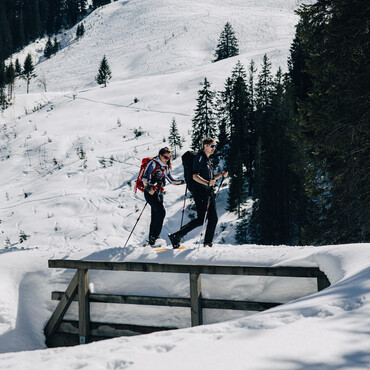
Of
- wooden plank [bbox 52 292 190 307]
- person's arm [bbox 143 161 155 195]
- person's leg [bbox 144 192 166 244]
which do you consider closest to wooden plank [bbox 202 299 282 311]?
wooden plank [bbox 52 292 190 307]

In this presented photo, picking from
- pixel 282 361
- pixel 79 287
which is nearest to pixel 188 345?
pixel 282 361

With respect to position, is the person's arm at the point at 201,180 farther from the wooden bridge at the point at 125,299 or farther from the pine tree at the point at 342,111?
the pine tree at the point at 342,111

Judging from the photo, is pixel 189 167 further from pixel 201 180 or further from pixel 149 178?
pixel 149 178

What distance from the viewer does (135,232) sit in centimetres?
2370

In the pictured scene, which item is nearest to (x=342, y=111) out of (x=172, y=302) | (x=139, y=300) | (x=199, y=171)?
(x=199, y=171)

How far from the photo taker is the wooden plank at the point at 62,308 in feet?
22.4

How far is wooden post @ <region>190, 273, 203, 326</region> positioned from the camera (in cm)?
596

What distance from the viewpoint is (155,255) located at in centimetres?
702

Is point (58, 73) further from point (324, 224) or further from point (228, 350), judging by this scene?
point (228, 350)

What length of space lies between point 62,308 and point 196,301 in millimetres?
2436

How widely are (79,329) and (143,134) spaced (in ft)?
111

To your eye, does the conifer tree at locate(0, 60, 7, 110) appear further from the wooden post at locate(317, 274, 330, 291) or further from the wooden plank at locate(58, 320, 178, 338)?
the wooden post at locate(317, 274, 330, 291)

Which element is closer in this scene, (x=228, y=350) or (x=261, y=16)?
(x=228, y=350)

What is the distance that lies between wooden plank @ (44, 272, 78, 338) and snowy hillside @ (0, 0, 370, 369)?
0.19 meters
